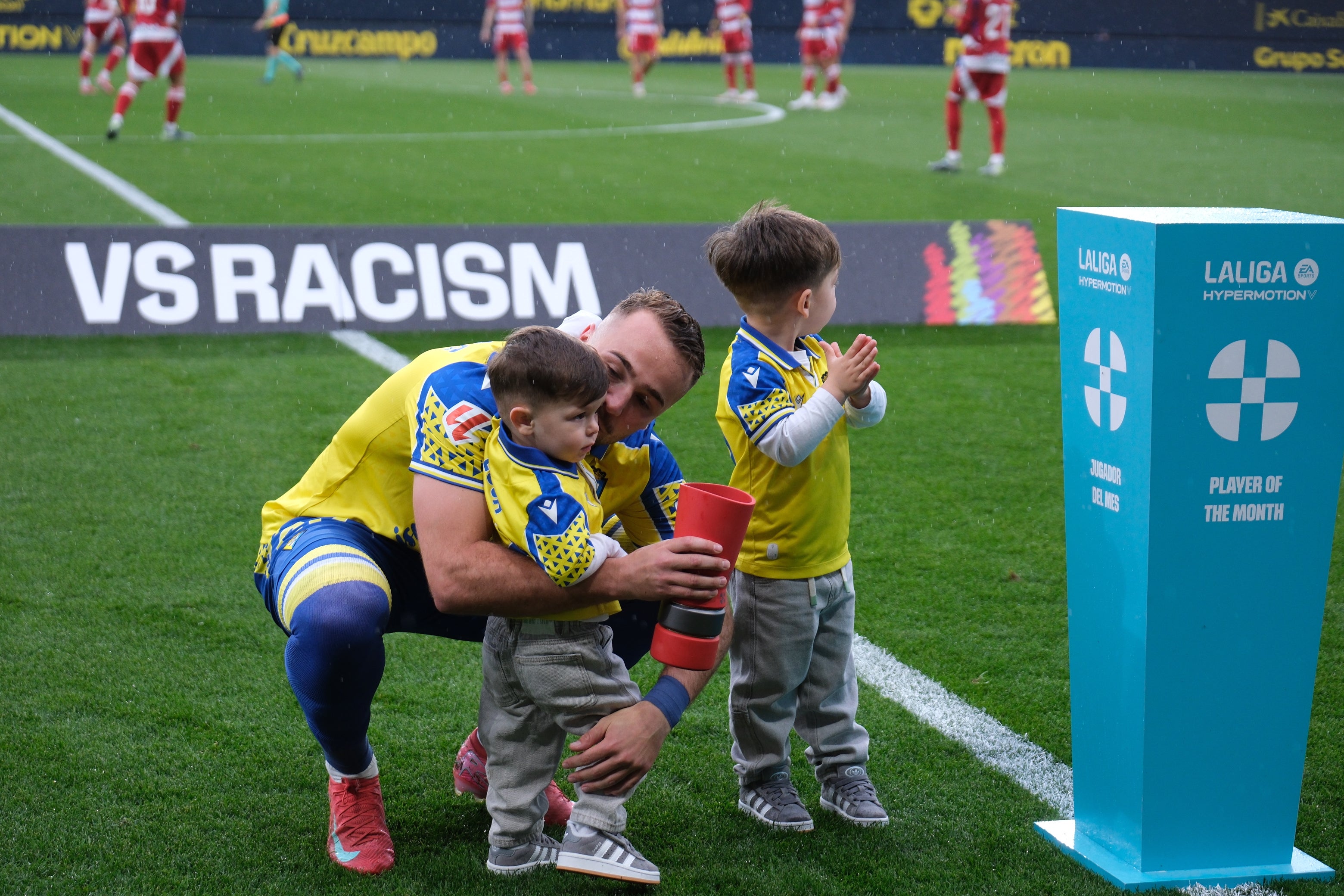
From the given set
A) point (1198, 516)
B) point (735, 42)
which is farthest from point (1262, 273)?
point (735, 42)

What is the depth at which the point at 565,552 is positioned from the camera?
7.11 ft

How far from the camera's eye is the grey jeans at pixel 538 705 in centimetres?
234

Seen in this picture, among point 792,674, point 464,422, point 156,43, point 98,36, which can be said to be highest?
point 98,36

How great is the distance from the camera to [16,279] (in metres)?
6.59

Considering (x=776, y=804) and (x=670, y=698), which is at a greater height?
(x=670, y=698)

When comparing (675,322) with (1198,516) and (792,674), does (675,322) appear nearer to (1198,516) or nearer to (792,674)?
(792,674)

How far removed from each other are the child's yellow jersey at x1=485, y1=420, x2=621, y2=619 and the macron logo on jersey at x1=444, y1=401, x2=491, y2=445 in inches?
1.9

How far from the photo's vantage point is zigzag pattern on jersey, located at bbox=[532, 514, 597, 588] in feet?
7.11

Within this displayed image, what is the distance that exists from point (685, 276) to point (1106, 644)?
4969 millimetres

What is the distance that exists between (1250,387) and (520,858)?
4.95 ft

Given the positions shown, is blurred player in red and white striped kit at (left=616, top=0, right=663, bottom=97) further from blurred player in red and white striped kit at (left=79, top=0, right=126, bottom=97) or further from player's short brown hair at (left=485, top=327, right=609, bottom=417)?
player's short brown hair at (left=485, top=327, right=609, bottom=417)

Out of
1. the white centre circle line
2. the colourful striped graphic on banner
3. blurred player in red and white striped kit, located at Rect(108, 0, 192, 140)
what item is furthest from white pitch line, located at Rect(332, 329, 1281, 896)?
the white centre circle line

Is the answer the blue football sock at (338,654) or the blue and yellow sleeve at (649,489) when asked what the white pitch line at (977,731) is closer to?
the blue and yellow sleeve at (649,489)

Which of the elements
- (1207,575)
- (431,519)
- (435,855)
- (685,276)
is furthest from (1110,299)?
(685,276)
